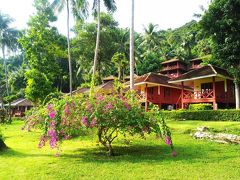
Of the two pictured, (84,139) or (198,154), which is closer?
(198,154)

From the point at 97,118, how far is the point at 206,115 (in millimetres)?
13725

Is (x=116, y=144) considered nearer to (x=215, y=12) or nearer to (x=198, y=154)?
(x=198, y=154)

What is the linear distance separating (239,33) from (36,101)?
55.5 feet

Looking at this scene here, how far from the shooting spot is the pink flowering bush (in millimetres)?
10117

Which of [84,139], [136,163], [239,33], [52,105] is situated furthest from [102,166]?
[239,33]

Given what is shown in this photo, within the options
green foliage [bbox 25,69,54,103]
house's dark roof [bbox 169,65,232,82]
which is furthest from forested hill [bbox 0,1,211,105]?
house's dark roof [bbox 169,65,232,82]

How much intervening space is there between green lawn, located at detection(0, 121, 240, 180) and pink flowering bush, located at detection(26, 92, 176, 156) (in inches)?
32.7

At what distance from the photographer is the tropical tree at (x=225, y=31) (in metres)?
22.1

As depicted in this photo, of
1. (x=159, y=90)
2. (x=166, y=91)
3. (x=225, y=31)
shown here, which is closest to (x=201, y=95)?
(x=225, y=31)

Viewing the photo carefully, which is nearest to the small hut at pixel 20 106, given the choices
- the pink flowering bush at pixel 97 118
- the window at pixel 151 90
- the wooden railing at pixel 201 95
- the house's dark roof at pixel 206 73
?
the window at pixel 151 90

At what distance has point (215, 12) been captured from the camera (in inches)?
907

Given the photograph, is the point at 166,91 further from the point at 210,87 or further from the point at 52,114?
the point at 52,114

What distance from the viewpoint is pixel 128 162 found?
9.61m

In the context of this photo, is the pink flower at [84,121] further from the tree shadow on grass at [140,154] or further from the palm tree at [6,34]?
the palm tree at [6,34]
